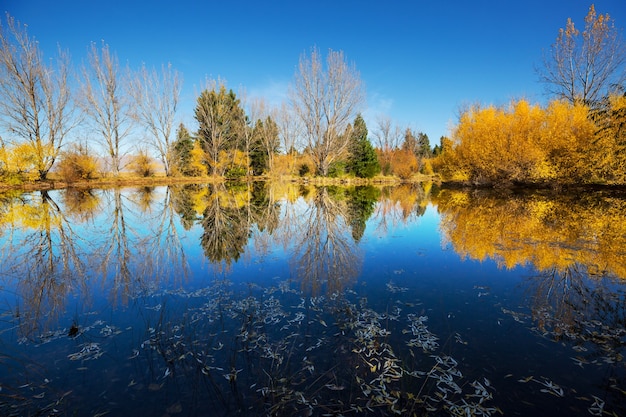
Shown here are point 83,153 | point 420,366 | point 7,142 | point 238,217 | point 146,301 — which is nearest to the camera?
point 420,366

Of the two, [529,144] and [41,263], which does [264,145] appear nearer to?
[529,144]

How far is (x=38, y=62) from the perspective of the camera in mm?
27312

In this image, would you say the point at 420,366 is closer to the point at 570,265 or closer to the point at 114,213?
the point at 570,265

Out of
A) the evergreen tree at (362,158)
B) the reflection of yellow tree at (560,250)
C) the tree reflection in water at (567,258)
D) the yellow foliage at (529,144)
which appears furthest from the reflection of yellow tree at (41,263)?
the evergreen tree at (362,158)

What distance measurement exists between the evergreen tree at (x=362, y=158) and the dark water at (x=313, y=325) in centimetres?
3227

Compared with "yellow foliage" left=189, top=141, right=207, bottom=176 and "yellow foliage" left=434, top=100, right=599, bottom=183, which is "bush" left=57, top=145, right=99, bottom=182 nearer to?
"yellow foliage" left=189, top=141, right=207, bottom=176

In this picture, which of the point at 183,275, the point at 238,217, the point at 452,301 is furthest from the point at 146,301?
the point at 238,217

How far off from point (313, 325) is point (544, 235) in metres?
8.92

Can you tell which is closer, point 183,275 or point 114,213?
point 183,275

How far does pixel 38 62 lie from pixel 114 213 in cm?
2541

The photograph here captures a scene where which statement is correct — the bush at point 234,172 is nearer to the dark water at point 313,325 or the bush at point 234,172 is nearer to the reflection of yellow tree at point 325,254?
the reflection of yellow tree at point 325,254

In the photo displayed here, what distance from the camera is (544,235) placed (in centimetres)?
916

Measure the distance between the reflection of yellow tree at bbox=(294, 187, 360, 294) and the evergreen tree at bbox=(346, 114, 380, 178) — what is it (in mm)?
29198

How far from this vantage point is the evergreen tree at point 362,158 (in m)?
40.2
